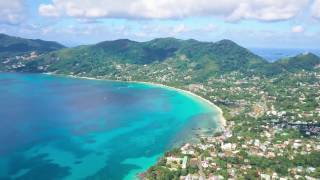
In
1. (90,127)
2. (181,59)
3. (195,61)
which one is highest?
(181,59)

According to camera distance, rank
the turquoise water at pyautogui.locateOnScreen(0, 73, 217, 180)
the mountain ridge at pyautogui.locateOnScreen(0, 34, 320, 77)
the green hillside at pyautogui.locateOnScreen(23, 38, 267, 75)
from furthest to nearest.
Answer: the green hillside at pyautogui.locateOnScreen(23, 38, 267, 75), the mountain ridge at pyautogui.locateOnScreen(0, 34, 320, 77), the turquoise water at pyautogui.locateOnScreen(0, 73, 217, 180)

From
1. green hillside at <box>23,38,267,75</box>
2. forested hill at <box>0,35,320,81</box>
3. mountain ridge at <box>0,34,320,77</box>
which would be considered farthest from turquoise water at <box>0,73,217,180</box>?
green hillside at <box>23,38,267,75</box>

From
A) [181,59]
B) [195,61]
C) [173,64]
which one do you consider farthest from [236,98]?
[181,59]

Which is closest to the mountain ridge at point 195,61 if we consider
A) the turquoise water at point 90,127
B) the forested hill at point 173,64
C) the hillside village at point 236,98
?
the forested hill at point 173,64

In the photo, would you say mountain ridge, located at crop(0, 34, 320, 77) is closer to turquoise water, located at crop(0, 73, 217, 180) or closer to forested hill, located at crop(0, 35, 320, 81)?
forested hill, located at crop(0, 35, 320, 81)

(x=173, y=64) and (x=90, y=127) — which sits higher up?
(x=173, y=64)

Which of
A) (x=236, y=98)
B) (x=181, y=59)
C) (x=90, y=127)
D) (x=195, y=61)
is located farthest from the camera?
(x=181, y=59)

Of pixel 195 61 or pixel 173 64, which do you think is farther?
pixel 173 64

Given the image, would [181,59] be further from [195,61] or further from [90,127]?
[90,127]

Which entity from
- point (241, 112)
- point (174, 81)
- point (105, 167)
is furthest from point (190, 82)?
point (105, 167)
